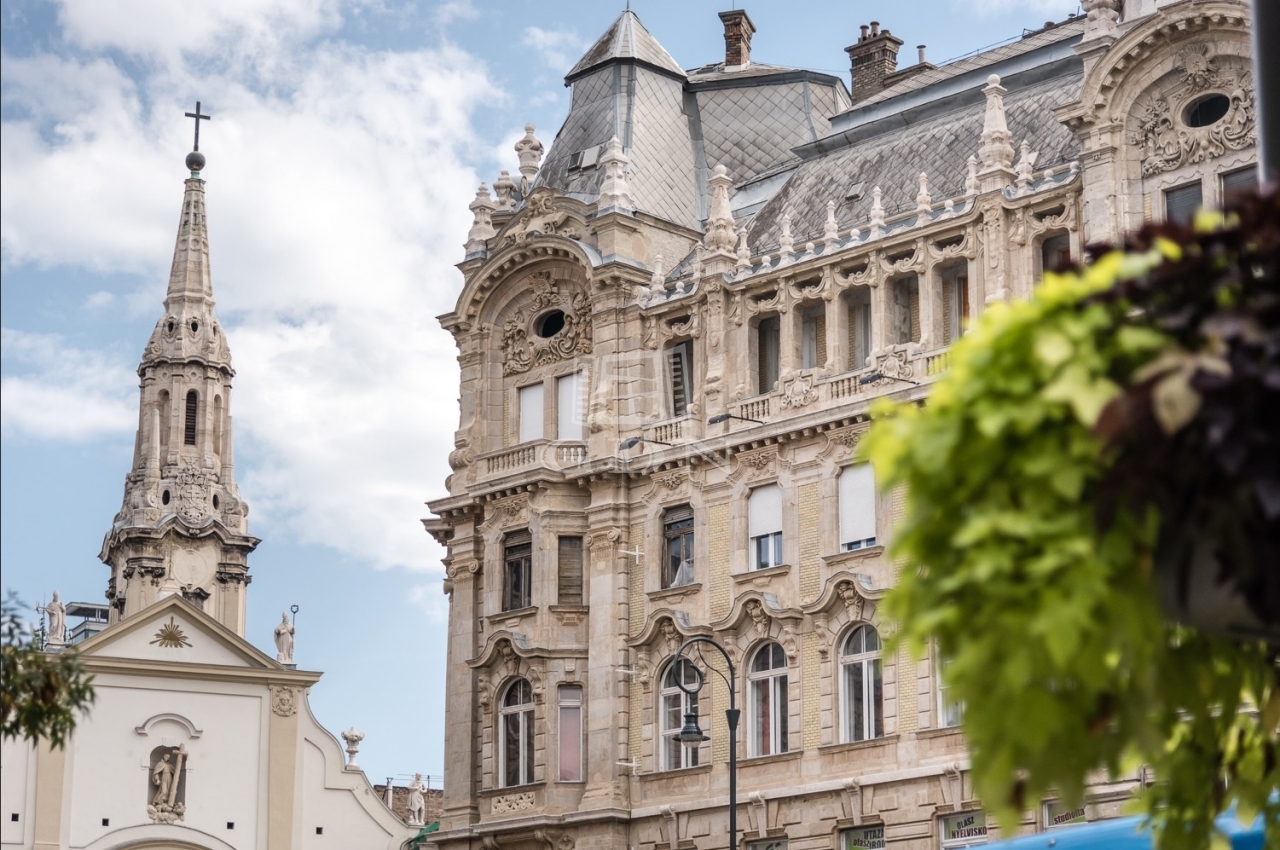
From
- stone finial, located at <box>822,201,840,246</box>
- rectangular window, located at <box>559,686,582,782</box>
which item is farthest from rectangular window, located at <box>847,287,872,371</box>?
rectangular window, located at <box>559,686,582,782</box>

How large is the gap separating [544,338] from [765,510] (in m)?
7.85

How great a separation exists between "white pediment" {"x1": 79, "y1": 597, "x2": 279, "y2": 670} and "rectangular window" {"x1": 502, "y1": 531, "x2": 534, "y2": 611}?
34.5 ft

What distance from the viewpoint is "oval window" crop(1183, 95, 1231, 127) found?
41000 millimetres

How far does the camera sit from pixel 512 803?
159 feet

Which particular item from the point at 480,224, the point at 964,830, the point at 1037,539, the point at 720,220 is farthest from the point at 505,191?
the point at 1037,539

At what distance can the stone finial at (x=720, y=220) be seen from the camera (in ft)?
161

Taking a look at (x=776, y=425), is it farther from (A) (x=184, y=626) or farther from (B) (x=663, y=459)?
(A) (x=184, y=626)

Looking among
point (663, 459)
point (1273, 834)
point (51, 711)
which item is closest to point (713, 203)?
point (663, 459)

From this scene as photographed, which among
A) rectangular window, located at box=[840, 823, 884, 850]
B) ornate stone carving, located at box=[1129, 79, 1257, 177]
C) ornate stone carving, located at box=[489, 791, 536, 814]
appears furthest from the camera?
ornate stone carving, located at box=[489, 791, 536, 814]

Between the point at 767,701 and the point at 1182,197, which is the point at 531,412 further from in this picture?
the point at 1182,197

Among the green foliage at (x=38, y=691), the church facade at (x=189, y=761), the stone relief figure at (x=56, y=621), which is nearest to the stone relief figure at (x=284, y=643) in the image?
the church facade at (x=189, y=761)

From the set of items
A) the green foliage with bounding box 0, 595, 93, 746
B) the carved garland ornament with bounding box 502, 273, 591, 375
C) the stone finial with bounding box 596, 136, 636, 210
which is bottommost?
the green foliage with bounding box 0, 595, 93, 746

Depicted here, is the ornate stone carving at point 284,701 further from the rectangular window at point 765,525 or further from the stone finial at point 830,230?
the stone finial at point 830,230

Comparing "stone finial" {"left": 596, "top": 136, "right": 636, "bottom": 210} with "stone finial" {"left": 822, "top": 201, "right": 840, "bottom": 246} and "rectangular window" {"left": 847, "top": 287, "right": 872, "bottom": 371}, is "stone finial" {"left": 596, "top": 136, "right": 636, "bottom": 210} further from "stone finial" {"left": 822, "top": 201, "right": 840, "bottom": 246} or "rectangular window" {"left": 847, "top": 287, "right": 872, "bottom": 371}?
"rectangular window" {"left": 847, "top": 287, "right": 872, "bottom": 371}
